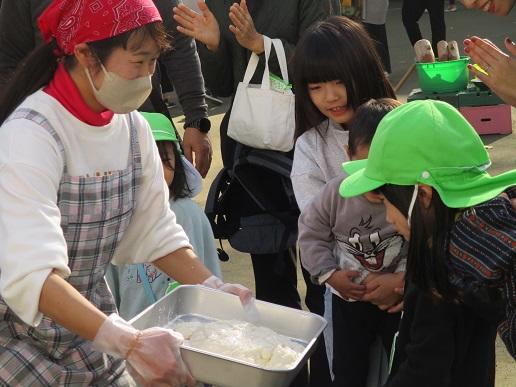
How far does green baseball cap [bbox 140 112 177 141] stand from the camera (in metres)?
3.35

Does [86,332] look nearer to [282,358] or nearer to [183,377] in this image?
[183,377]

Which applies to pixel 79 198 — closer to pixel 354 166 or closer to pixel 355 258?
pixel 354 166

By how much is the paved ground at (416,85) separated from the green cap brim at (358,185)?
1.60 meters

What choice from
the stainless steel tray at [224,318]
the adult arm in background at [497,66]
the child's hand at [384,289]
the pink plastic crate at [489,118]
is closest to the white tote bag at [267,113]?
the adult arm in background at [497,66]

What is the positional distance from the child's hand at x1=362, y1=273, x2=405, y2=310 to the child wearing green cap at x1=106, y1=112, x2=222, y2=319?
0.63 metres

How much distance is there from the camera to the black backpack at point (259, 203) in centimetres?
369

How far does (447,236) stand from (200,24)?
1882 mm

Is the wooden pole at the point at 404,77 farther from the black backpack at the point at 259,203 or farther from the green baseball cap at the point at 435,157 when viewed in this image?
the green baseball cap at the point at 435,157

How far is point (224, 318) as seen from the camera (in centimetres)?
238

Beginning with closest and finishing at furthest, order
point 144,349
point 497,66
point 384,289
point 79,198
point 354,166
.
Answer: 1. point 144,349
2. point 79,198
3. point 354,166
4. point 384,289
5. point 497,66

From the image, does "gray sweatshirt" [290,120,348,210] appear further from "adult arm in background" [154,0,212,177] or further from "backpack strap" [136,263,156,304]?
"adult arm in background" [154,0,212,177]

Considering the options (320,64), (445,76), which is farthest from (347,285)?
(445,76)

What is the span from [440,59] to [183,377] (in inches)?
222

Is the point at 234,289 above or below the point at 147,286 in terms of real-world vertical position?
above
